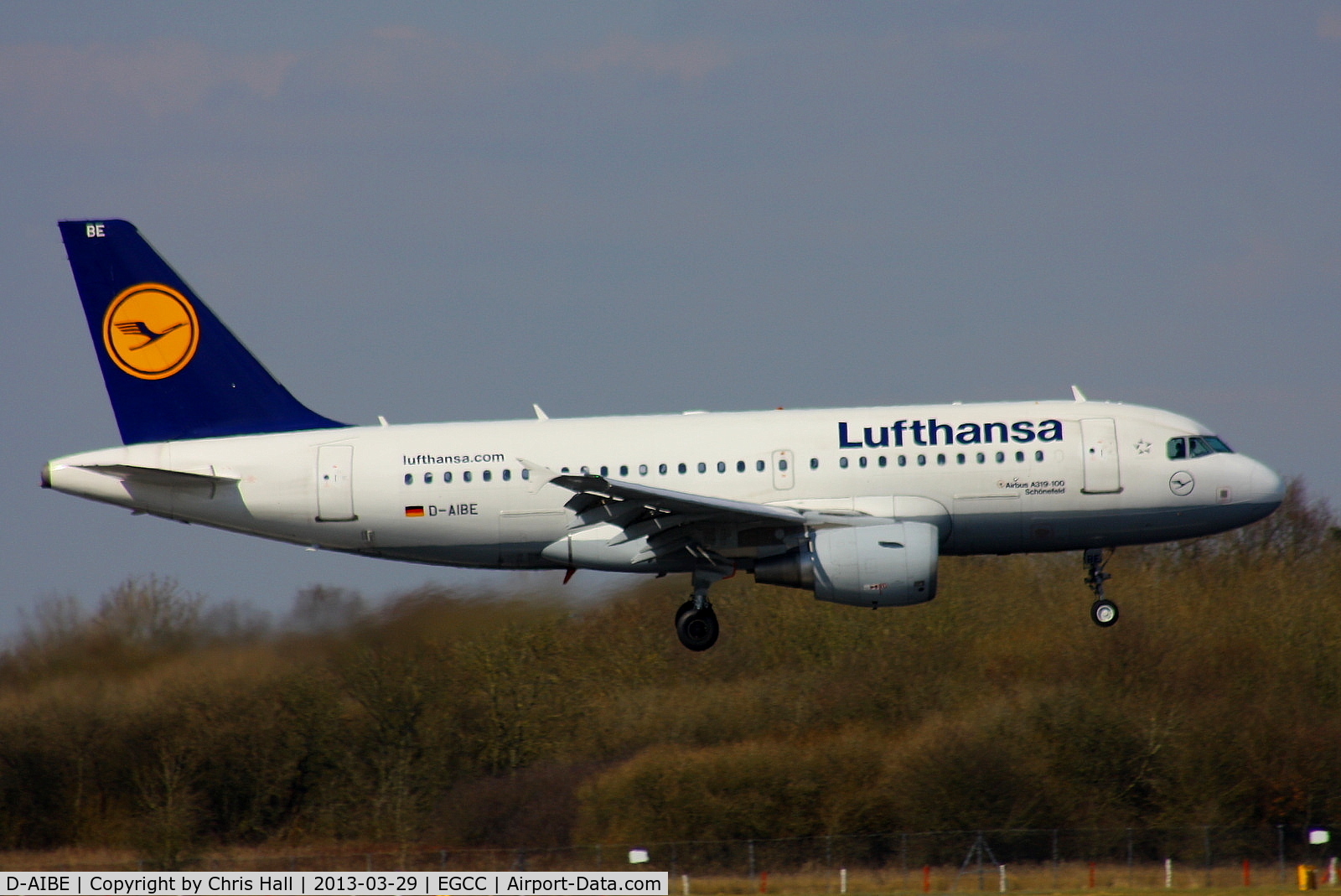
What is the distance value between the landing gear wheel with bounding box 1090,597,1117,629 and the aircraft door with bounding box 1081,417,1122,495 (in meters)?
2.22

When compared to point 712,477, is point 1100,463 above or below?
above

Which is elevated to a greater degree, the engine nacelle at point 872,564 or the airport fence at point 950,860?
the engine nacelle at point 872,564

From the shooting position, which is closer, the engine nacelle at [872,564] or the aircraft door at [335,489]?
the engine nacelle at [872,564]

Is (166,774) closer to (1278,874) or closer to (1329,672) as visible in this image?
(1278,874)

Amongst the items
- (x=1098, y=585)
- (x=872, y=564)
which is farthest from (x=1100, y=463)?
(x=872, y=564)

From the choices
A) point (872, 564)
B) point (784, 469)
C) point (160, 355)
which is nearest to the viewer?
point (872, 564)

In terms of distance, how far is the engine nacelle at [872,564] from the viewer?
1019 inches

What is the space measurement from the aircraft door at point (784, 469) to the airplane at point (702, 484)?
20 mm

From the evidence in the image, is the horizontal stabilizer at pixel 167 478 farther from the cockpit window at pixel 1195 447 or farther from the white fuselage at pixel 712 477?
the cockpit window at pixel 1195 447

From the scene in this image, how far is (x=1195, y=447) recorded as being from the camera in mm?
27672

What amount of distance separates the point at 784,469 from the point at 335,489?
7.81 meters

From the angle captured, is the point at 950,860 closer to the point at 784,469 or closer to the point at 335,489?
the point at 784,469
